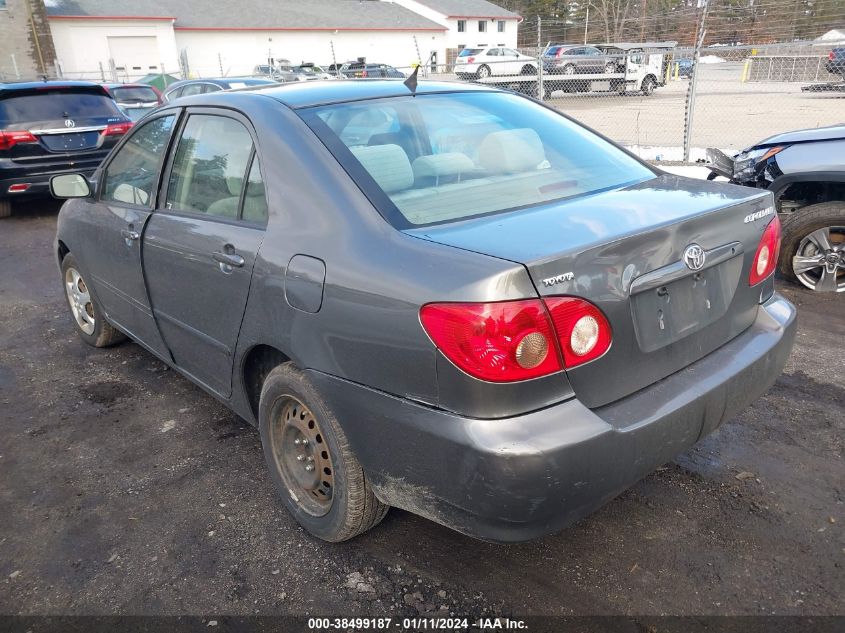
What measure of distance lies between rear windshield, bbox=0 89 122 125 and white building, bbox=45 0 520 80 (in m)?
24.1

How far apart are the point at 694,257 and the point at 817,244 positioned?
347 cm

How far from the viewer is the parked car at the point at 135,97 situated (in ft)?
48.9

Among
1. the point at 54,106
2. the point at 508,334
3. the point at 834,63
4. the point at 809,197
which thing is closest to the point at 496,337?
the point at 508,334

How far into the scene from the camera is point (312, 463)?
8.88 ft

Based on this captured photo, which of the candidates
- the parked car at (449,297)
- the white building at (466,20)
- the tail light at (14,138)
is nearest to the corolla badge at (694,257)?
the parked car at (449,297)

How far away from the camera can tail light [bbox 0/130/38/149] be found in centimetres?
852

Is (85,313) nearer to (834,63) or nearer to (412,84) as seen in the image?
(412,84)

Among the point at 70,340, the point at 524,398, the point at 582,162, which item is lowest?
the point at 70,340

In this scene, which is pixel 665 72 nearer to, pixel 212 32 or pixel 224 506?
pixel 224 506

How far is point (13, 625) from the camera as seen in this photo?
2.39 m

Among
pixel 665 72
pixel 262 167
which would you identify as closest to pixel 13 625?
pixel 262 167

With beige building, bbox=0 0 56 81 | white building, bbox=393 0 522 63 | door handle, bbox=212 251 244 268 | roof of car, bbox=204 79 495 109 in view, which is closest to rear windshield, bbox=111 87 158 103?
roof of car, bbox=204 79 495 109

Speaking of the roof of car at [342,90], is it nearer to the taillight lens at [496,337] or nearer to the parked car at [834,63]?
the taillight lens at [496,337]

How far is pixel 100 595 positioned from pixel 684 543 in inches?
85.6
